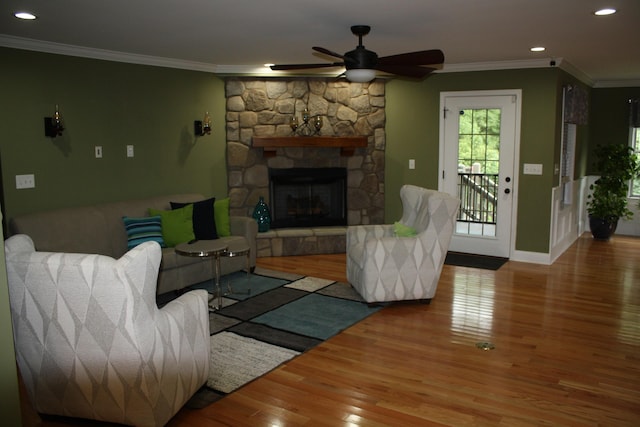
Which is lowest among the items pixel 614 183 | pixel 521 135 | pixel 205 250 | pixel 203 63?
pixel 205 250

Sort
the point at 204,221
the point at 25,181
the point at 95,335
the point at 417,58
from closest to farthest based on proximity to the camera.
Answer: the point at 95,335 < the point at 417,58 < the point at 25,181 < the point at 204,221

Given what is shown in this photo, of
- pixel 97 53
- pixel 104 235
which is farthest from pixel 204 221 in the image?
pixel 97 53

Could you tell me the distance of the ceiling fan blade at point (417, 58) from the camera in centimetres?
369

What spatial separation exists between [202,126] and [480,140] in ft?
11.4

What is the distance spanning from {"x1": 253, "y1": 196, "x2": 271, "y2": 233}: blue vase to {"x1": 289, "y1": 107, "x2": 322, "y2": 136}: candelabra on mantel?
3.35 feet

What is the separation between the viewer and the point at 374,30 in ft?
14.2

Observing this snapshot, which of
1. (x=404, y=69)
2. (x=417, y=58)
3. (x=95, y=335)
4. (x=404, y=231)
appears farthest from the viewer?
(x=404, y=231)

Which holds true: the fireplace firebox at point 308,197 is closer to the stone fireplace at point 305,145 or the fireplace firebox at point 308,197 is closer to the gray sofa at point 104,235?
the stone fireplace at point 305,145

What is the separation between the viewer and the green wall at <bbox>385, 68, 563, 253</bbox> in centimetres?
609

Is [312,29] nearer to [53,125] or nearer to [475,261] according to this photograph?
[53,125]

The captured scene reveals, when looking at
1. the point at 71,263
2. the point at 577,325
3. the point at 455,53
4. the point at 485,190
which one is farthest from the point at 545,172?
the point at 71,263

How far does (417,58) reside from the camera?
12.5 feet

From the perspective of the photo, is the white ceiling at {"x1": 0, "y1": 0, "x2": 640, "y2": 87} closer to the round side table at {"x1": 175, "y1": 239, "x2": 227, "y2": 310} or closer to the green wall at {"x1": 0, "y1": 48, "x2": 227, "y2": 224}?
the green wall at {"x1": 0, "y1": 48, "x2": 227, "y2": 224}

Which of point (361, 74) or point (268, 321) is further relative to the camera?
point (268, 321)
